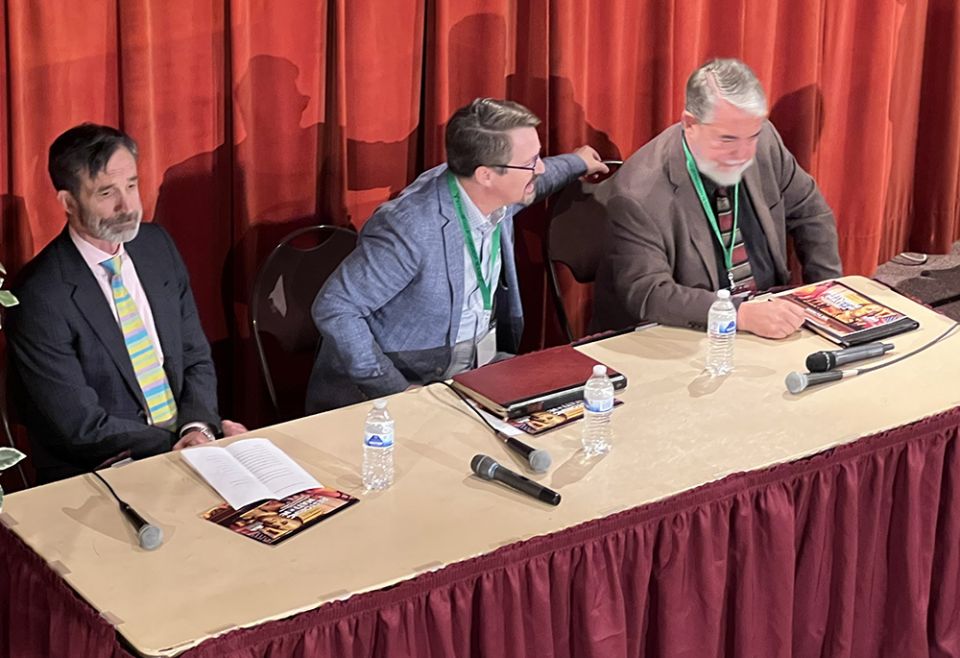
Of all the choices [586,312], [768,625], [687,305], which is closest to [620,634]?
[768,625]

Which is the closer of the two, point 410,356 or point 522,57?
point 410,356

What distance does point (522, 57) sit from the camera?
170 inches

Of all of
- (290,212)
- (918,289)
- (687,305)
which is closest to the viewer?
(687,305)

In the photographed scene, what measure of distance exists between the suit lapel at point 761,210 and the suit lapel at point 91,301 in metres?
1.77

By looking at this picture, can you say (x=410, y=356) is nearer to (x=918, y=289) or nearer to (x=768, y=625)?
(x=768, y=625)

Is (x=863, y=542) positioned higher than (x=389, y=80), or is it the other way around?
(x=389, y=80)

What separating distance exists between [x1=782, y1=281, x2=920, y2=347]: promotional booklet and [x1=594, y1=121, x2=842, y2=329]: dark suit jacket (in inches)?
9.9

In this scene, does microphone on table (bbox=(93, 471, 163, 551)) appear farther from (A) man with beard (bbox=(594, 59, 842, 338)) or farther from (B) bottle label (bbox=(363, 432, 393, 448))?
(A) man with beard (bbox=(594, 59, 842, 338))

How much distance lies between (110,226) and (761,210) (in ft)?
5.91

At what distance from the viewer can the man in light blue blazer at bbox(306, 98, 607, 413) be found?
140 inches

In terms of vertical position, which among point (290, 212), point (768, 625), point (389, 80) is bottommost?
point (768, 625)

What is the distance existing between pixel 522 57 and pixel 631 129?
505 mm

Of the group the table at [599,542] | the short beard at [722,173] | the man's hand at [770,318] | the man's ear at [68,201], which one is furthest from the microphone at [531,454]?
the short beard at [722,173]

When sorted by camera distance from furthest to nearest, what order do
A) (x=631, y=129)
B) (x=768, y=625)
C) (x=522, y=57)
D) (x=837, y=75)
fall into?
(x=837, y=75) → (x=631, y=129) → (x=522, y=57) → (x=768, y=625)
